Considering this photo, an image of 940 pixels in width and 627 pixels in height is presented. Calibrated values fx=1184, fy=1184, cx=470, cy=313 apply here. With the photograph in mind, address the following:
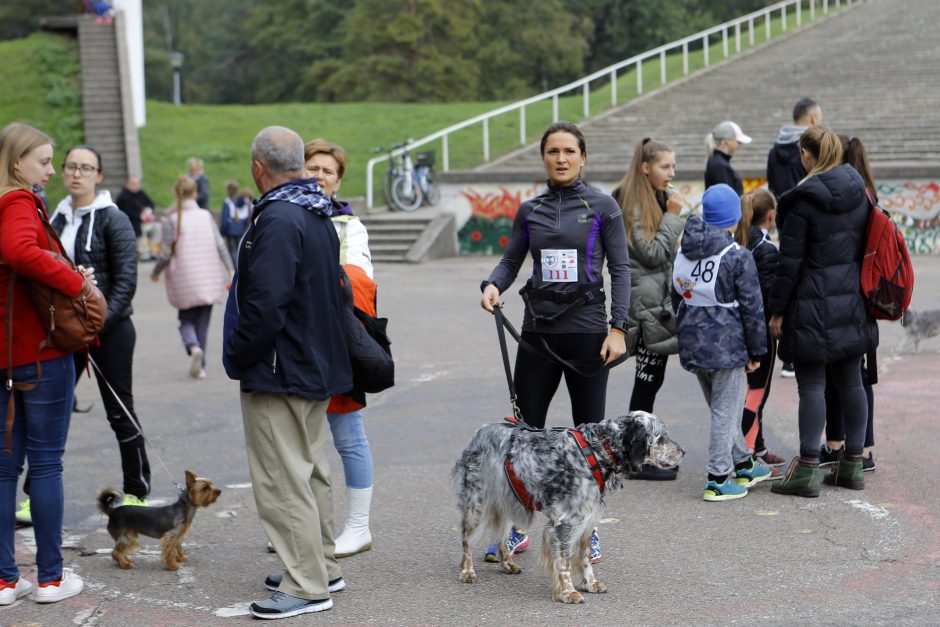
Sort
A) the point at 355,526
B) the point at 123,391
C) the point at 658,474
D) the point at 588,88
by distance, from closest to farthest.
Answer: the point at 355,526, the point at 123,391, the point at 658,474, the point at 588,88

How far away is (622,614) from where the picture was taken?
5.02 meters

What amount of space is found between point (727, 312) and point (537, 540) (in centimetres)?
165

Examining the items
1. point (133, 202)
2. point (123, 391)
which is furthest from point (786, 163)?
point (133, 202)

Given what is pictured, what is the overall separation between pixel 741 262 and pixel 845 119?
22.8 meters

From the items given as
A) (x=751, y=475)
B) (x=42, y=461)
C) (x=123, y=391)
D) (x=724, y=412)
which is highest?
(x=123, y=391)

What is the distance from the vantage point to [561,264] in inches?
229

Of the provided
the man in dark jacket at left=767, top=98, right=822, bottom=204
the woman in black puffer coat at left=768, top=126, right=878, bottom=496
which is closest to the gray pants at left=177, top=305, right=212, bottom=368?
the man in dark jacket at left=767, top=98, right=822, bottom=204

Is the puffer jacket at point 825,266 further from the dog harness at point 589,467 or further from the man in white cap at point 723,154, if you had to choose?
the man in white cap at point 723,154

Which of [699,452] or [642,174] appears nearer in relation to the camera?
[642,174]

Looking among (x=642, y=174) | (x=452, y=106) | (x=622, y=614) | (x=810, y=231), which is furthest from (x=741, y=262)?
(x=452, y=106)

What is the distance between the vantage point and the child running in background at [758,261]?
7242mm

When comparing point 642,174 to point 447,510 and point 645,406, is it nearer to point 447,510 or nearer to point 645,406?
point 645,406

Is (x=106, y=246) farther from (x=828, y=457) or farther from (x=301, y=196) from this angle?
(x=828, y=457)

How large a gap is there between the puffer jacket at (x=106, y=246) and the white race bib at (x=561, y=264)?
2297mm
